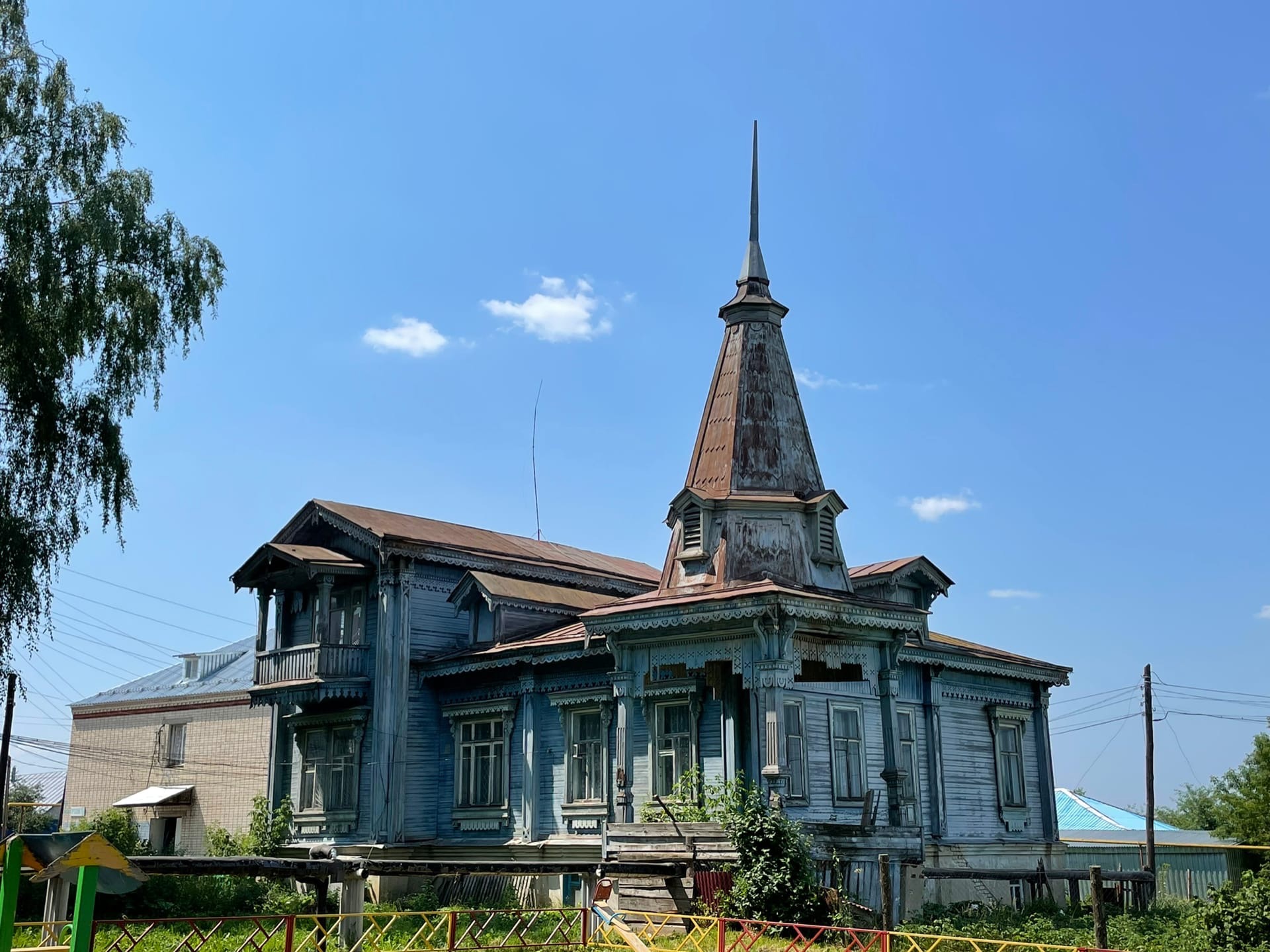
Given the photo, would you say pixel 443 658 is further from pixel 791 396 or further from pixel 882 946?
pixel 882 946

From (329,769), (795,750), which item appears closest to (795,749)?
(795,750)

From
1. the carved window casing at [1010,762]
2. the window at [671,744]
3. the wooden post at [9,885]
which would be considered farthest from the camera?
the carved window casing at [1010,762]

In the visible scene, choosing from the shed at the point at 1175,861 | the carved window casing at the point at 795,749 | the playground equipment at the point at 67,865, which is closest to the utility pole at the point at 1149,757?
the shed at the point at 1175,861

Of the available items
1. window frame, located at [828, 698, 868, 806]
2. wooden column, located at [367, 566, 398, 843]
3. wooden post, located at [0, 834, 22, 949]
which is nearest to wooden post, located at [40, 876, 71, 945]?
wooden post, located at [0, 834, 22, 949]

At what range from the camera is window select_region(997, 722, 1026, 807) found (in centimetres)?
2925

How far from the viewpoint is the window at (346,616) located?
29891mm

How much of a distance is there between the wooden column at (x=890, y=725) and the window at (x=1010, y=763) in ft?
23.1

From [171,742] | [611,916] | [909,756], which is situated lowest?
[611,916]

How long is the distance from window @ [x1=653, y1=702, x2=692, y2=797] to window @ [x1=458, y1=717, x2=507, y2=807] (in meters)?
4.31

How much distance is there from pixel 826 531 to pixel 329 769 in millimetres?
13479

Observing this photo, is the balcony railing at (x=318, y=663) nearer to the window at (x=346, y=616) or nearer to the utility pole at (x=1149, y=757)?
the window at (x=346, y=616)

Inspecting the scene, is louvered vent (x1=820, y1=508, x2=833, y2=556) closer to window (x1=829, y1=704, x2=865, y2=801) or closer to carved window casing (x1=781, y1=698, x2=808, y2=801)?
carved window casing (x1=781, y1=698, x2=808, y2=801)

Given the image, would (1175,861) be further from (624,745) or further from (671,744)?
(624,745)

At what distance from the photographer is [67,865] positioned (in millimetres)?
10812
